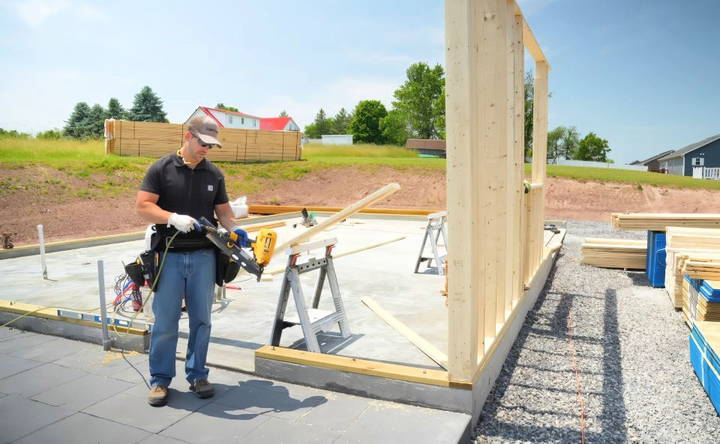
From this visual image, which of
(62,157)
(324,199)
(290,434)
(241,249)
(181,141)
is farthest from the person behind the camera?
(181,141)

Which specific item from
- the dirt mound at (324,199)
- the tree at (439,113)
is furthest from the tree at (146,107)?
the tree at (439,113)

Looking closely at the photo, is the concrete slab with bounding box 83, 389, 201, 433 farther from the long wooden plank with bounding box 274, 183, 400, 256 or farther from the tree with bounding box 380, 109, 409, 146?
the tree with bounding box 380, 109, 409, 146

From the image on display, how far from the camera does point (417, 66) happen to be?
69.6m

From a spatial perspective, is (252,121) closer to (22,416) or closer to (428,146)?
(428,146)

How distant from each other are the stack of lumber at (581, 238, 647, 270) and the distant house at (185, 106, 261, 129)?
47.6 meters

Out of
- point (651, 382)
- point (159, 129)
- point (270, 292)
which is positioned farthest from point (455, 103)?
point (159, 129)

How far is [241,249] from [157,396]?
1147 mm

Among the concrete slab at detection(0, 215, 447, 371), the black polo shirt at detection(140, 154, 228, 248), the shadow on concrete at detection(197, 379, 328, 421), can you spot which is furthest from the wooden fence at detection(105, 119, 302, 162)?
the shadow on concrete at detection(197, 379, 328, 421)

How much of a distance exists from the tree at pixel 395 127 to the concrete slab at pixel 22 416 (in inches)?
2679

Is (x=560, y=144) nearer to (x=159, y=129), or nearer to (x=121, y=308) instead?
(x=159, y=129)

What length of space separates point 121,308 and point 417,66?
6891 cm

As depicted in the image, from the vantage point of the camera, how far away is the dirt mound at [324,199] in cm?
1529

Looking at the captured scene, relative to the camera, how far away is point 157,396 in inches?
132

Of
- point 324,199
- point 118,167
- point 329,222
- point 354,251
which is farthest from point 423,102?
point 329,222
